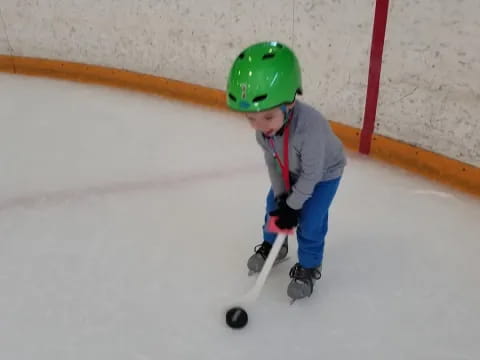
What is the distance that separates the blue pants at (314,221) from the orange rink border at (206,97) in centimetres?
86

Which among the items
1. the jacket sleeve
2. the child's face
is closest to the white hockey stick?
the jacket sleeve

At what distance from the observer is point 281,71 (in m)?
1.22

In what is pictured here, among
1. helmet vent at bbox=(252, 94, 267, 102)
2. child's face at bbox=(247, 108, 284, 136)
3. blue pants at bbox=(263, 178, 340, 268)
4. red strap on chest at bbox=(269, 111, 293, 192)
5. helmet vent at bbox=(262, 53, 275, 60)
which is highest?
helmet vent at bbox=(262, 53, 275, 60)

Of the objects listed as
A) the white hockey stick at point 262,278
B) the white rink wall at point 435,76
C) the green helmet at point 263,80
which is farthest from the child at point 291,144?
the white rink wall at point 435,76

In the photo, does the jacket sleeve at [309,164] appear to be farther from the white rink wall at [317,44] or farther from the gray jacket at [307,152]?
the white rink wall at [317,44]

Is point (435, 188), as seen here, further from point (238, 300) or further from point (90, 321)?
point (90, 321)

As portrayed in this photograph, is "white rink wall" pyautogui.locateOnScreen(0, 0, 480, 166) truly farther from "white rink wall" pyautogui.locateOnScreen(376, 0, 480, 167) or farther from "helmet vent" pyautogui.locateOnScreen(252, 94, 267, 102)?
"helmet vent" pyautogui.locateOnScreen(252, 94, 267, 102)

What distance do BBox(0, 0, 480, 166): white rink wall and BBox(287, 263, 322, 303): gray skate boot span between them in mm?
919

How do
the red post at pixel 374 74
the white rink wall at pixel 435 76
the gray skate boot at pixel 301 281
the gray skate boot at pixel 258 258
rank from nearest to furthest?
the gray skate boot at pixel 301 281, the gray skate boot at pixel 258 258, the white rink wall at pixel 435 76, the red post at pixel 374 74

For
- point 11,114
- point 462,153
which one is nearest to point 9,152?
point 11,114

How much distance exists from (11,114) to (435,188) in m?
2.27

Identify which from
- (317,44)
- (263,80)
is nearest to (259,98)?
(263,80)

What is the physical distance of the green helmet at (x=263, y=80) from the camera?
3.94 ft

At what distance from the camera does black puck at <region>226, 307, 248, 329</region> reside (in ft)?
4.97
